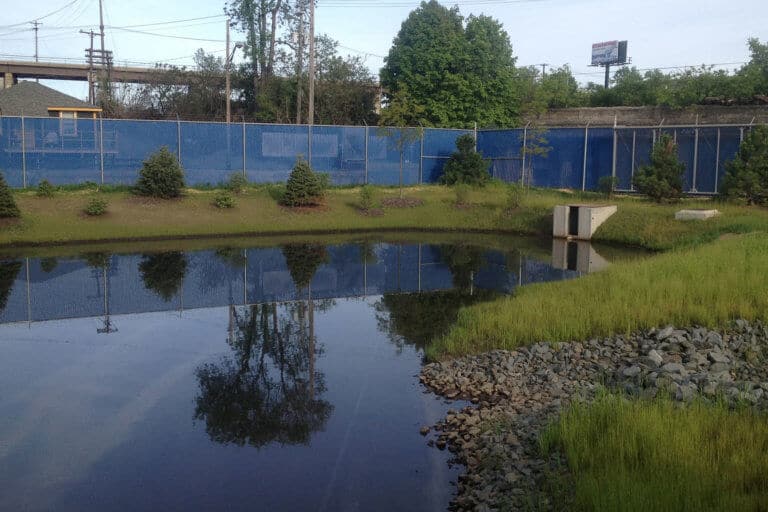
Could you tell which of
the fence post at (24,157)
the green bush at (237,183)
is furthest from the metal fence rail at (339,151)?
the green bush at (237,183)

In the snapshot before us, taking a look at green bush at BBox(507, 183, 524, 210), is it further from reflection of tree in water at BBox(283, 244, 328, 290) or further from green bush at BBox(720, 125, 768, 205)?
reflection of tree in water at BBox(283, 244, 328, 290)

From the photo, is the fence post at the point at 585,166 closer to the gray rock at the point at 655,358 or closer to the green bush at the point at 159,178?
the green bush at the point at 159,178

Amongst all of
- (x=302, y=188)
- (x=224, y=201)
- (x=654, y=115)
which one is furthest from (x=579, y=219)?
(x=654, y=115)

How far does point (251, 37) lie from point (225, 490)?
3921 centimetres

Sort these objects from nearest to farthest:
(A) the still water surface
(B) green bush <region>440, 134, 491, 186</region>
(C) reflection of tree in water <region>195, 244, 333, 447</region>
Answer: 1. (A) the still water surface
2. (C) reflection of tree in water <region>195, 244, 333, 447</region>
3. (B) green bush <region>440, 134, 491, 186</region>

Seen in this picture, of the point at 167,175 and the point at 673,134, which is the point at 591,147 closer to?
the point at 673,134

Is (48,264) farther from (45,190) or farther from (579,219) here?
(579,219)

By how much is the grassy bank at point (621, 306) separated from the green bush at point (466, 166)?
18.2m

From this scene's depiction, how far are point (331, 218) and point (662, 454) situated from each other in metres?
20.8

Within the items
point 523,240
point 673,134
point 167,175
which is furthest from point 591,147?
point 167,175

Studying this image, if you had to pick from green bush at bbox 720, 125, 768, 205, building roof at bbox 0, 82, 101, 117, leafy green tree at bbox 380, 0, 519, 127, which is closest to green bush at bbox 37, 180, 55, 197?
building roof at bbox 0, 82, 101, 117

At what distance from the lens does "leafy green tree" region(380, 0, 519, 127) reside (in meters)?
38.5

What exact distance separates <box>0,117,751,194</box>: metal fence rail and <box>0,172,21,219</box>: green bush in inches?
174

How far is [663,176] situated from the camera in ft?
81.4
